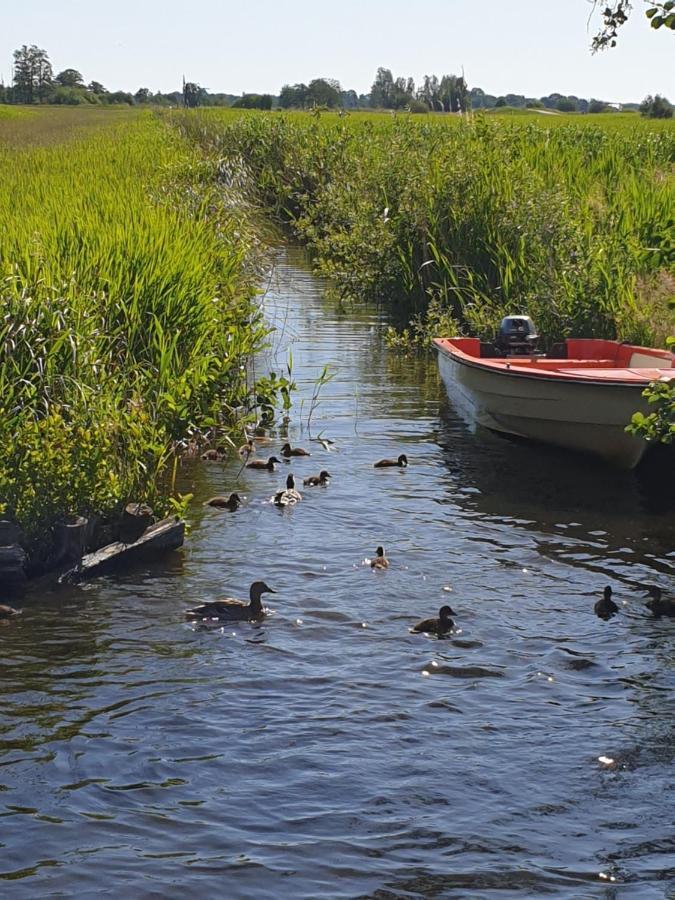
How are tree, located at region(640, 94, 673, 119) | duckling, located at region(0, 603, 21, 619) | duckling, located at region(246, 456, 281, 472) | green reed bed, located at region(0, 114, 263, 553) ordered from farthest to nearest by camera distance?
tree, located at region(640, 94, 673, 119), duckling, located at region(246, 456, 281, 472), green reed bed, located at region(0, 114, 263, 553), duckling, located at region(0, 603, 21, 619)

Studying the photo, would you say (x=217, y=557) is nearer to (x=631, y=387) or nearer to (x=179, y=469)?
(x=179, y=469)

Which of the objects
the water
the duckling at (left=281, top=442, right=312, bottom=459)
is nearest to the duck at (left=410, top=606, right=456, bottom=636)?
the water

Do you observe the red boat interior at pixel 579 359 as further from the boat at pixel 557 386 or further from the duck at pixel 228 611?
the duck at pixel 228 611

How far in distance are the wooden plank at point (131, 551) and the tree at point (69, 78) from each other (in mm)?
154789

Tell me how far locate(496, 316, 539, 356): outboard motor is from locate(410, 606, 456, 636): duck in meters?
7.35

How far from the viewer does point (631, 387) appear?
12.3 meters

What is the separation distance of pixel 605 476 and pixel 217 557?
182 inches

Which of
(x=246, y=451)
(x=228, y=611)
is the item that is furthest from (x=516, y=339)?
(x=228, y=611)

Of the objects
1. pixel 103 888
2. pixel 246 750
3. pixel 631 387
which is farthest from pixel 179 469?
pixel 103 888

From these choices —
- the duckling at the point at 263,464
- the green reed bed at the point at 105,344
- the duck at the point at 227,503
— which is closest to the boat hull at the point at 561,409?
the duckling at the point at 263,464

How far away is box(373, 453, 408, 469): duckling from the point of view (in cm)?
1347

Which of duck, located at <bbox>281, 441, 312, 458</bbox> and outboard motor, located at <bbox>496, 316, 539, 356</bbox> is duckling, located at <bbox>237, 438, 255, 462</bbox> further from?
outboard motor, located at <bbox>496, 316, 539, 356</bbox>

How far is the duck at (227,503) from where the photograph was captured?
11.9m

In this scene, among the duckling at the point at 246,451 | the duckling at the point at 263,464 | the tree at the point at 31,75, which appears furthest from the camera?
the tree at the point at 31,75
